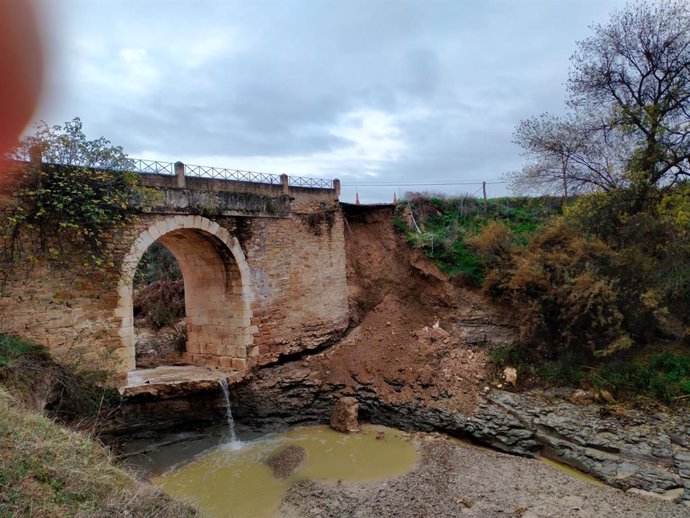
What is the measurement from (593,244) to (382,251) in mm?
6001

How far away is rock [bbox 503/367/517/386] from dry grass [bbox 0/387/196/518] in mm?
8044

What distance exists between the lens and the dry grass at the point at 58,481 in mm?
3584

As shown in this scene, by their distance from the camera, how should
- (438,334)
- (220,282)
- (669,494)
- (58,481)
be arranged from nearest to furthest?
(58,481) → (669,494) → (220,282) → (438,334)

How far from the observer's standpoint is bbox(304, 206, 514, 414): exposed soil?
11102mm

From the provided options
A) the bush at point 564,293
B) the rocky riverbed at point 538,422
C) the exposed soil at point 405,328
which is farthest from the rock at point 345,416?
the bush at point 564,293

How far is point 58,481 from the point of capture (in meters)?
4.04

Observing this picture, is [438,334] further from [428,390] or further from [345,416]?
[345,416]

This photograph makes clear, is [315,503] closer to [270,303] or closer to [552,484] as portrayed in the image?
[552,484]

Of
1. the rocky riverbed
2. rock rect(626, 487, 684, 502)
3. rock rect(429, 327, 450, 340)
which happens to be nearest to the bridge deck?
the rocky riverbed

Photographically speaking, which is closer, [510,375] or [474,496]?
[474,496]

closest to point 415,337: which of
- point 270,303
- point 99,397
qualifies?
point 270,303

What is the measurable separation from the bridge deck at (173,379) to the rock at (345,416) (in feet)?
7.70

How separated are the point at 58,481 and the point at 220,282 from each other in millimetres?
7413

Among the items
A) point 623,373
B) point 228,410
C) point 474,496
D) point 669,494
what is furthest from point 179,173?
point 669,494
